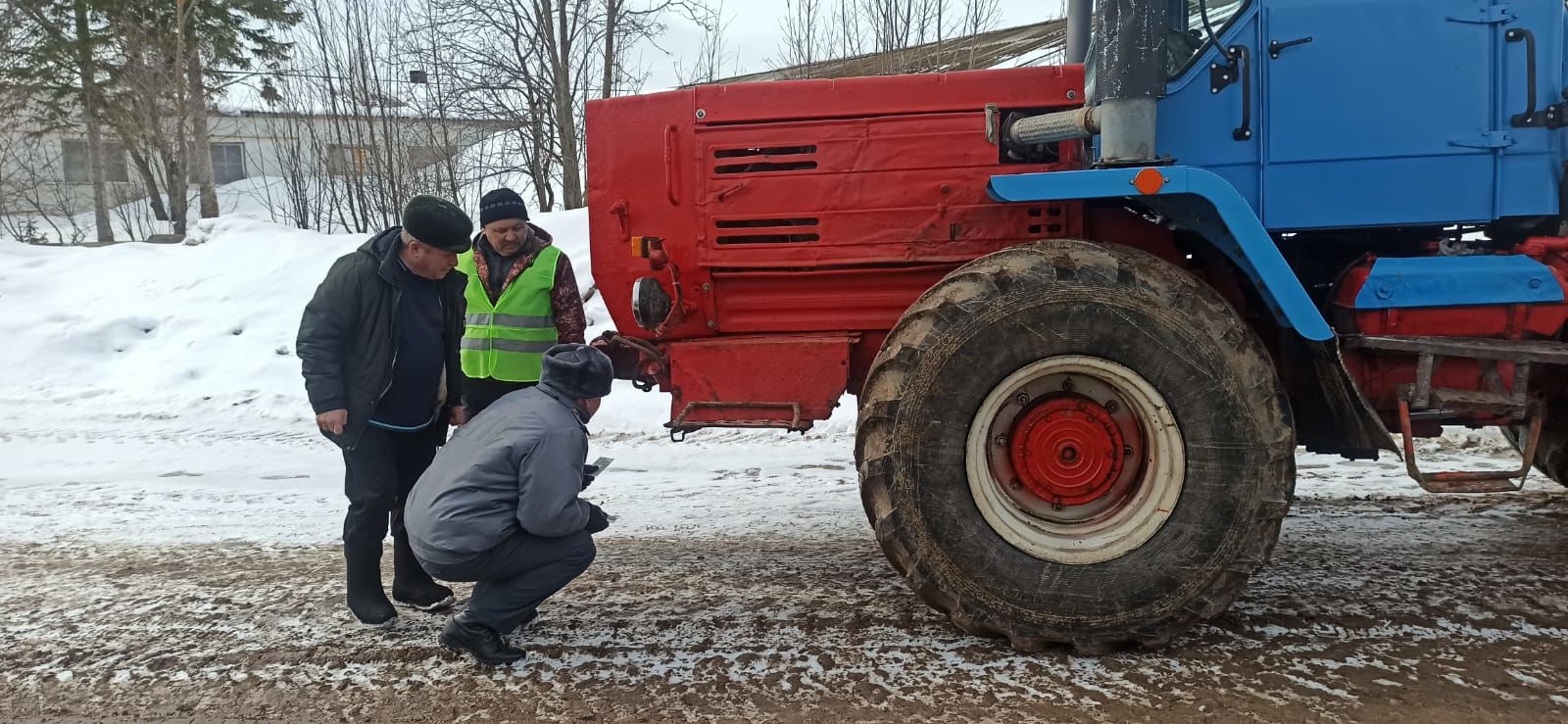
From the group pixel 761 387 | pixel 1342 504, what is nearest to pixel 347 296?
pixel 761 387

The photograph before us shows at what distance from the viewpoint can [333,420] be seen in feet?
11.0

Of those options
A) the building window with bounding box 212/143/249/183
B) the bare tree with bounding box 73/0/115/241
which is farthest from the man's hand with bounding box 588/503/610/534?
the building window with bounding box 212/143/249/183

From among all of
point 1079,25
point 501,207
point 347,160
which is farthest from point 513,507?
point 347,160

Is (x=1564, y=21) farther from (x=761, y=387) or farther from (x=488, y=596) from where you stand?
(x=488, y=596)

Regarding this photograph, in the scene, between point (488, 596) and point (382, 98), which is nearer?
point (488, 596)

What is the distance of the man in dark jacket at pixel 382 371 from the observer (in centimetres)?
342

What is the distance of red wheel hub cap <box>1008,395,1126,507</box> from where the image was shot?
121 inches

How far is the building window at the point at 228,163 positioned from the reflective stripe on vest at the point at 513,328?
26999mm

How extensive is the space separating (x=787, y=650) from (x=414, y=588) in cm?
163

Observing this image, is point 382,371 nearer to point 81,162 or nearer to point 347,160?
point 347,160

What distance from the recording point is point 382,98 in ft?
53.0

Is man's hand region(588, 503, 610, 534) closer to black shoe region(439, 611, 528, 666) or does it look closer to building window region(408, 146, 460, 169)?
black shoe region(439, 611, 528, 666)

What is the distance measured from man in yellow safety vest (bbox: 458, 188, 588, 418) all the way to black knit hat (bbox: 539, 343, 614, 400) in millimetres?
794

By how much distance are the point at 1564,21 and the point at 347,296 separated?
442 centimetres
